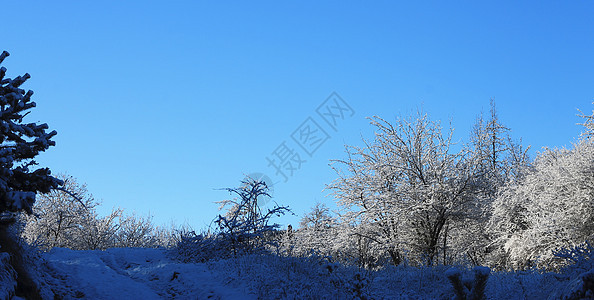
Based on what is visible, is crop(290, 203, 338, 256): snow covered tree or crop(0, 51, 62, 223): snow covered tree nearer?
crop(0, 51, 62, 223): snow covered tree

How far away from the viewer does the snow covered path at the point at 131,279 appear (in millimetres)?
9398

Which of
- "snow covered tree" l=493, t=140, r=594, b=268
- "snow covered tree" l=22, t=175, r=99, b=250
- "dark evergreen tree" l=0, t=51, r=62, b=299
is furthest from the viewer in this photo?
"snow covered tree" l=22, t=175, r=99, b=250

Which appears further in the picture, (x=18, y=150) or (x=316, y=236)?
(x=316, y=236)

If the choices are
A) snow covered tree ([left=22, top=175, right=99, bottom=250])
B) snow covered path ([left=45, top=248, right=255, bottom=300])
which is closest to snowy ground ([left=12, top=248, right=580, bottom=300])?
snow covered path ([left=45, top=248, right=255, bottom=300])

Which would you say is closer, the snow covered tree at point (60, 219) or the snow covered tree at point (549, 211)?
the snow covered tree at point (549, 211)

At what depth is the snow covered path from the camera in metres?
9.40

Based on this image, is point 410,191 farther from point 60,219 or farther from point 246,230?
point 60,219

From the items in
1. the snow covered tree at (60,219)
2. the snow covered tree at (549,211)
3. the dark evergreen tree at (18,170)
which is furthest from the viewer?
the snow covered tree at (60,219)

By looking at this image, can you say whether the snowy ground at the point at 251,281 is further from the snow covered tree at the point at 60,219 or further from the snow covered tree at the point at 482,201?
the snow covered tree at the point at 60,219

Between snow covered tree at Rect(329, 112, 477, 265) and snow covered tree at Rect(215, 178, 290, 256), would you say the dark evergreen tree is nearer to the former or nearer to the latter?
snow covered tree at Rect(215, 178, 290, 256)

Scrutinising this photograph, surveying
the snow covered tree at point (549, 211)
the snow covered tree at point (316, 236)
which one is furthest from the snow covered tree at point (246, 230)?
the snow covered tree at point (549, 211)

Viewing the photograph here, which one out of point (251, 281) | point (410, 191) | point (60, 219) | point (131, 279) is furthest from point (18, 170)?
point (60, 219)

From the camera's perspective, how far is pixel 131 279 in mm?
10742

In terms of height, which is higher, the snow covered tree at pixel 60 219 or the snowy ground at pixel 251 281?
the snow covered tree at pixel 60 219
